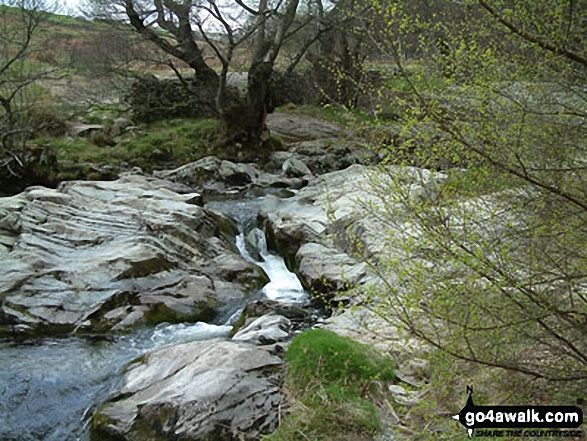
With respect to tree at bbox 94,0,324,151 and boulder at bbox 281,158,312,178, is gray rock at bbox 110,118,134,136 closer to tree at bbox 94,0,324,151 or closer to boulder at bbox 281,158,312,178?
tree at bbox 94,0,324,151

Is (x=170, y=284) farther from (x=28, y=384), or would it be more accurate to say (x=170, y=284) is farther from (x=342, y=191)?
(x=342, y=191)

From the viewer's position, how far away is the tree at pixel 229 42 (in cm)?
1711

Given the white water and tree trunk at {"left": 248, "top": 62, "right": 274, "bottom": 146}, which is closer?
the white water

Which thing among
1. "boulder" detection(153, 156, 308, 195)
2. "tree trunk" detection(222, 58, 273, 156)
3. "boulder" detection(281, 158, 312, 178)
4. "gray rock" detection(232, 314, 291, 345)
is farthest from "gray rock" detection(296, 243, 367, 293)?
"tree trunk" detection(222, 58, 273, 156)

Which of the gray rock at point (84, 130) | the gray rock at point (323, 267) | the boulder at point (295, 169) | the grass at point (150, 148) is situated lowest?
the gray rock at point (323, 267)

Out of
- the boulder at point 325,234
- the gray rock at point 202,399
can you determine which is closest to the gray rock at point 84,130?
the boulder at point 325,234

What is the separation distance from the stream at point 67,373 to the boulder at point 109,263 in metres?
0.40

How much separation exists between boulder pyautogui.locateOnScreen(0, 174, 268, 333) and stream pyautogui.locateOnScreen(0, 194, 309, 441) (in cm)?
40

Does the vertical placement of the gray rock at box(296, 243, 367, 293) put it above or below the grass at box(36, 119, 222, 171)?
below

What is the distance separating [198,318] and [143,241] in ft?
6.33

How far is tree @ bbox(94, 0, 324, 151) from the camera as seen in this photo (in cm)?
1711

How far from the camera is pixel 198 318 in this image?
846 cm

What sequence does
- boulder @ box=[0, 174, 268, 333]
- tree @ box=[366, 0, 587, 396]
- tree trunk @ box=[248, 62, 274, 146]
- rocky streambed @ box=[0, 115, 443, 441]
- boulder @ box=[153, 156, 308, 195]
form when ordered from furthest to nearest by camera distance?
tree trunk @ box=[248, 62, 274, 146], boulder @ box=[153, 156, 308, 195], boulder @ box=[0, 174, 268, 333], rocky streambed @ box=[0, 115, 443, 441], tree @ box=[366, 0, 587, 396]

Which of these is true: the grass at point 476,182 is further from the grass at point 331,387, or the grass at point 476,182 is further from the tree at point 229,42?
the tree at point 229,42
